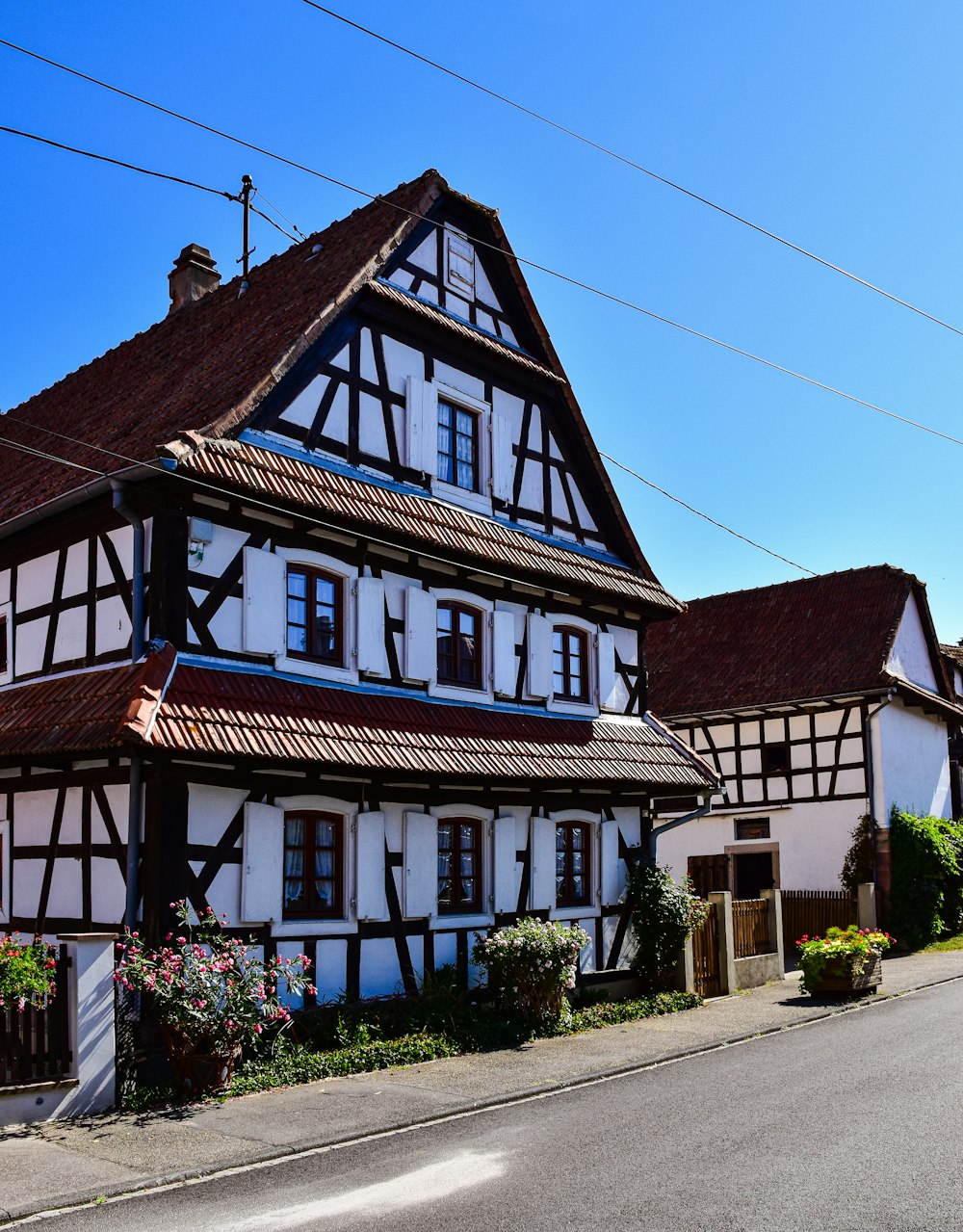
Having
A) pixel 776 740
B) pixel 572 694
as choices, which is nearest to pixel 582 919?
pixel 572 694

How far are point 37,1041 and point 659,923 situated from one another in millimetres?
10508

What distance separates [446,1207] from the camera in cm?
784

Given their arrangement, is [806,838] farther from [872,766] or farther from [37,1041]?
[37,1041]

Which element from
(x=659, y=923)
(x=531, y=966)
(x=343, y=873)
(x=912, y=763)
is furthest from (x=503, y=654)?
(x=912, y=763)

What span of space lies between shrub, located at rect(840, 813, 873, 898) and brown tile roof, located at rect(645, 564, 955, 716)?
10.4ft

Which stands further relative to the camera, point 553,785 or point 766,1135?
point 553,785

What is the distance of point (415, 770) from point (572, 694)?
5.36 meters

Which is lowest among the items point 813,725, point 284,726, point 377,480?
point 284,726

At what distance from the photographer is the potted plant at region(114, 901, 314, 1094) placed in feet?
37.6

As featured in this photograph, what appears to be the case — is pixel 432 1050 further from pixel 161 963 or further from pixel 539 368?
pixel 539 368

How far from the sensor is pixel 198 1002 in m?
Answer: 11.5

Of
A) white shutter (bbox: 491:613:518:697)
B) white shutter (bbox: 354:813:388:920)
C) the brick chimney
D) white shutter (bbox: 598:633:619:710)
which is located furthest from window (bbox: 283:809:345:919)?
the brick chimney

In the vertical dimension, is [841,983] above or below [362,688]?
below

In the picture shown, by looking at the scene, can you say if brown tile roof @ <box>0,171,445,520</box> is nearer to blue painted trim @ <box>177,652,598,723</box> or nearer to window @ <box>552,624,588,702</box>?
blue painted trim @ <box>177,652,598,723</box>
